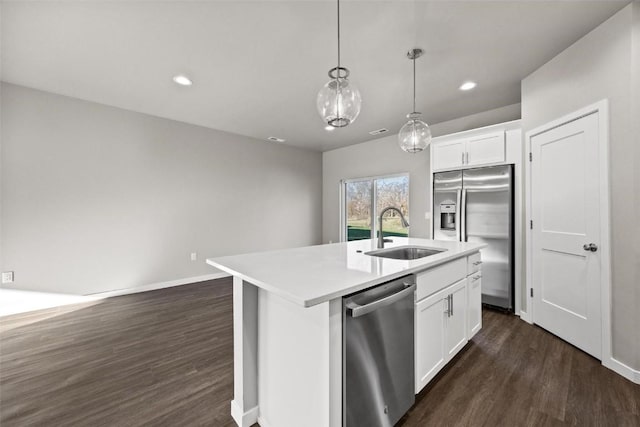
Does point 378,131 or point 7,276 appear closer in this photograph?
point 7,276

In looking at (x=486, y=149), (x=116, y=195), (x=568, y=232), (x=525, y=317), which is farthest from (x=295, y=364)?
(x=116, y=195)

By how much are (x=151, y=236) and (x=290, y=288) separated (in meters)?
3.95

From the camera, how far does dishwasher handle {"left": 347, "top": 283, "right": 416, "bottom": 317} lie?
1083 mm

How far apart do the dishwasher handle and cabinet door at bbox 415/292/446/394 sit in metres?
0.20

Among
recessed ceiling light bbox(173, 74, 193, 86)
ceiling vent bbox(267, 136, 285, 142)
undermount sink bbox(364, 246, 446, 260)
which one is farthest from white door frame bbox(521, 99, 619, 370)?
ceiling vent bbox(267, 136, 285, 142)

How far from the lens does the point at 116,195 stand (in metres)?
3.75

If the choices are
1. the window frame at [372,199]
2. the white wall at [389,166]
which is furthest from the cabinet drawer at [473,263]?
the window frame at [372,199]

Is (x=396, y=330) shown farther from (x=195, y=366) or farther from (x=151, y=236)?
(x=151, y=236)

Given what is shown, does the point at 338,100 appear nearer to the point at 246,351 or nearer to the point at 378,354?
the point at 378,354

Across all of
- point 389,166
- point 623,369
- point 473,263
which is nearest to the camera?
point 623,369

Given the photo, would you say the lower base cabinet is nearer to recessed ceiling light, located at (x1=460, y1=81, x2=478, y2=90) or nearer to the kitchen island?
the kitchen island

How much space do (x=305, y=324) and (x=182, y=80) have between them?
3116 mm

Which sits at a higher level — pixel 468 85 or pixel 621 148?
pixel 468 85

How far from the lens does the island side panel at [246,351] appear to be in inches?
56.2
